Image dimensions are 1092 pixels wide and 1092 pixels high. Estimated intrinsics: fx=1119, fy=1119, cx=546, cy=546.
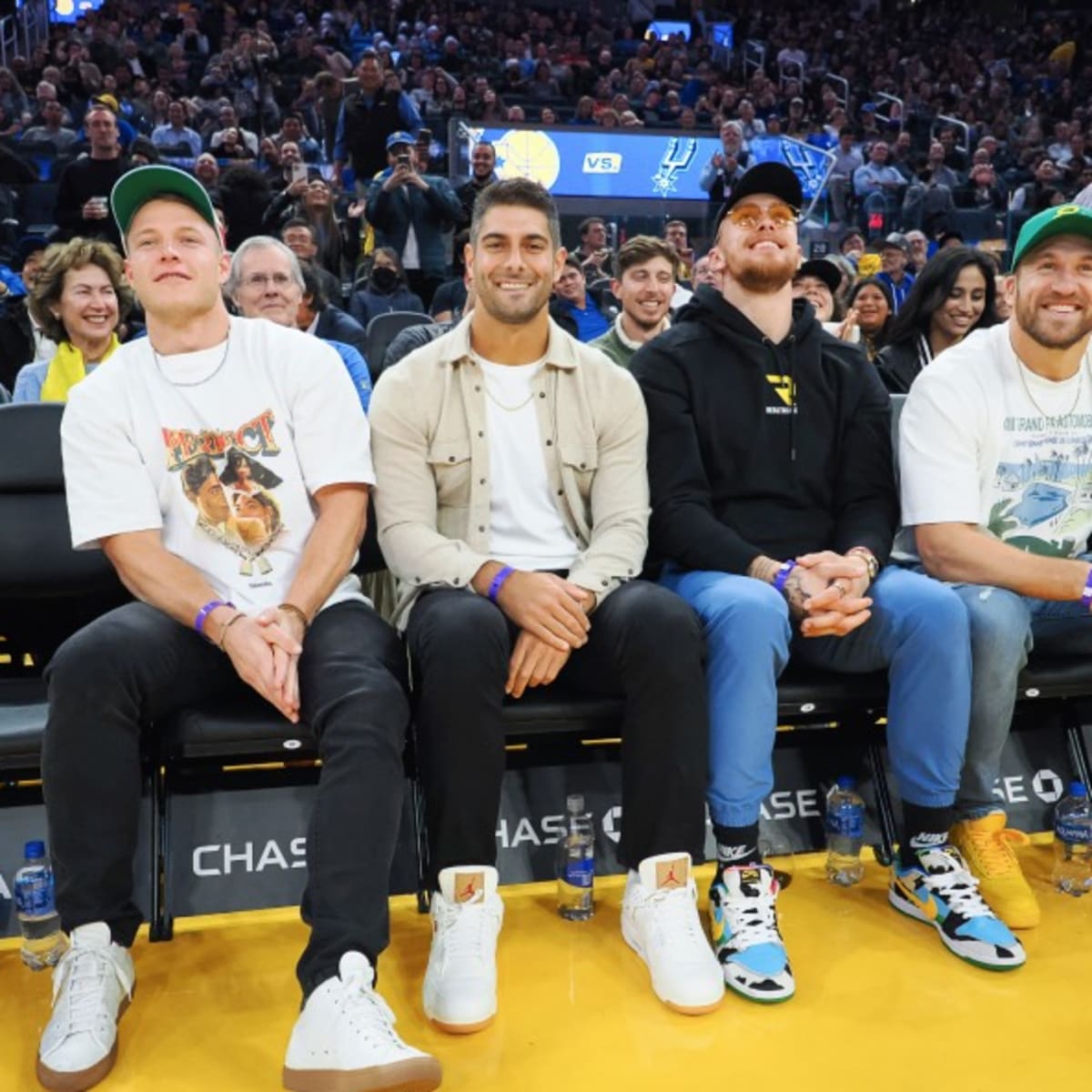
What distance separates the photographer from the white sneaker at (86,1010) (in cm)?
175

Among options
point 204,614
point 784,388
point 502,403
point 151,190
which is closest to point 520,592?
point 502,403

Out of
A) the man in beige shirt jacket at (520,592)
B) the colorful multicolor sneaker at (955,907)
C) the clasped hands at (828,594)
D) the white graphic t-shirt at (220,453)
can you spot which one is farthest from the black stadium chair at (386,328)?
the colorful multicolor sneaker at (955,907)

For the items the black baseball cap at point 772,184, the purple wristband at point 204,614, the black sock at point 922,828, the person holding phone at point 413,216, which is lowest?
the black sock at point 922,828

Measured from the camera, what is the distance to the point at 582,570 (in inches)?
92.0

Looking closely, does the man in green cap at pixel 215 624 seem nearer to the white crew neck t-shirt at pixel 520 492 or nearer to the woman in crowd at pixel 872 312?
the white crew neck t-shirt at pixel 520 492

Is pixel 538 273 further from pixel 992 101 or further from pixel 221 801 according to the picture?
pixel 992 101

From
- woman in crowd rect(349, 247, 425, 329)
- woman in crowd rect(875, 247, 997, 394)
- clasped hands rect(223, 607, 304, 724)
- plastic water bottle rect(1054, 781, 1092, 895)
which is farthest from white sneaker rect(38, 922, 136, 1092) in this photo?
woman in crowd rect(349, 247, 425, 329)

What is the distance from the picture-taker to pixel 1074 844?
8.20 feet

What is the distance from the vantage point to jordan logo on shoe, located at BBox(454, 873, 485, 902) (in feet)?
6.73

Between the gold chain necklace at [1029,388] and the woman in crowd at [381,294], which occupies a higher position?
the woman in crowd at [381,294]

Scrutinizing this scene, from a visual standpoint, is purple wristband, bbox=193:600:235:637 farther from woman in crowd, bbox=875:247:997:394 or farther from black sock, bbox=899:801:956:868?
woman in crowd, bbox=875:247:997:394

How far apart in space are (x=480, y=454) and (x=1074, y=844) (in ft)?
5.19

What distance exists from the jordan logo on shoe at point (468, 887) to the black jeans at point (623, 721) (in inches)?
1.1

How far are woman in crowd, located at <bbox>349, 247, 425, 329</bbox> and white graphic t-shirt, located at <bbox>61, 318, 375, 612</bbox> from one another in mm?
4195
